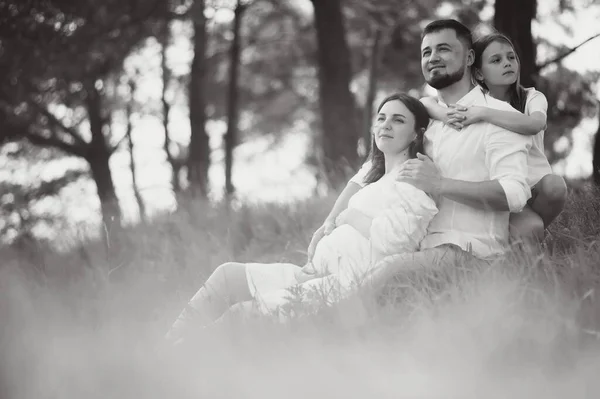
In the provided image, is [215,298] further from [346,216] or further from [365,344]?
[365,344]

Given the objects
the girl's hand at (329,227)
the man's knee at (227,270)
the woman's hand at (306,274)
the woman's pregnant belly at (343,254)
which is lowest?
the woman's hand at (306,274)

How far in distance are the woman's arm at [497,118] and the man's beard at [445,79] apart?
8.6 inches

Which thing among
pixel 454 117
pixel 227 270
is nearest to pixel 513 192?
pixel 454 117

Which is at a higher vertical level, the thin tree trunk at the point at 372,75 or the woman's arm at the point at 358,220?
the thin tree trunk at the point at 372,75

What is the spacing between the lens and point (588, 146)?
9062 mm

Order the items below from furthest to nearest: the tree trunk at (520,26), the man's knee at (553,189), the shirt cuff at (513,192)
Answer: the tree trunk at (520,26) → the man's knee at (553,189) → the shirt cuff at (513,192)

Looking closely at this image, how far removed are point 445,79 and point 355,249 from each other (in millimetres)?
1086

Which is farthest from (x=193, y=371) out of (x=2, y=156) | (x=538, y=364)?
(x=2, y=156)

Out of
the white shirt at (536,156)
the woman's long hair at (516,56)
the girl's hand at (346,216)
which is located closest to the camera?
the girl's hand at (346,216)

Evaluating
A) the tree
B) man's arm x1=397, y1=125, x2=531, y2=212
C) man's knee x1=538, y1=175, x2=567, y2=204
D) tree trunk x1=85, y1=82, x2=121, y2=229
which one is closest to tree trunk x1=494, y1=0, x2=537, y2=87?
man's knee x1=538, y1=175, x2=567, y2=204

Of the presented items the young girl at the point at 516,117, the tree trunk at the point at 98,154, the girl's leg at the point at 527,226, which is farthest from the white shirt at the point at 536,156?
the tree trunk at the point at 98,154

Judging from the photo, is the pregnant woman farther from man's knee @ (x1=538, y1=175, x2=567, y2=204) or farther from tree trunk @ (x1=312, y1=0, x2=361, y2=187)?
tree trunk @ (x1=312, y1=0, x2=361, y2=187)

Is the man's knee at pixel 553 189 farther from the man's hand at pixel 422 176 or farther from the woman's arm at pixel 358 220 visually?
the woman's arm at pixel 358 220

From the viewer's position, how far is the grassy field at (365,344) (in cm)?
268
